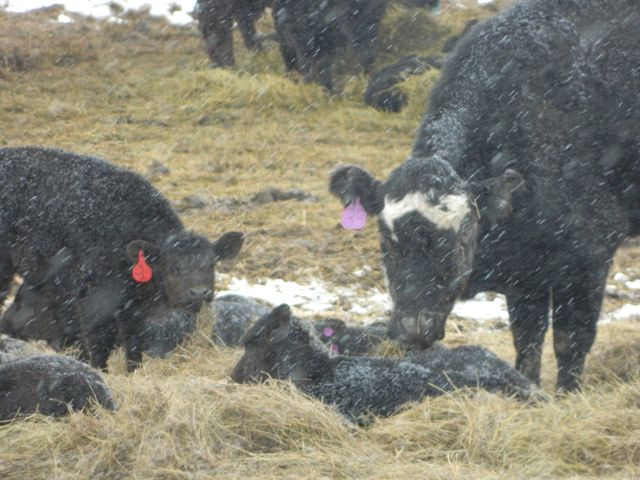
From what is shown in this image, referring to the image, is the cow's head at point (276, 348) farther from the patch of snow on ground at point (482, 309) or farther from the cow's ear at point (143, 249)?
the patch of snow on ground at point (482, 309)

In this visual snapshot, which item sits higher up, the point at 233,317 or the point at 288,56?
the point at 288,56

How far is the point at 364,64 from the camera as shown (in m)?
16.7

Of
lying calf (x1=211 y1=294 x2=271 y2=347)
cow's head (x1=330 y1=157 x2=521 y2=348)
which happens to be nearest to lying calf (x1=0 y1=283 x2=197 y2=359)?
lying calf (x1=211 y1=294 x2=271 y2=347)

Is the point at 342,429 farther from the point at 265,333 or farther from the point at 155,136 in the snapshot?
the point at 155,136

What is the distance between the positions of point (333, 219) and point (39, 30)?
29.2 ft

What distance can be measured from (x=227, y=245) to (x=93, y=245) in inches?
36.1

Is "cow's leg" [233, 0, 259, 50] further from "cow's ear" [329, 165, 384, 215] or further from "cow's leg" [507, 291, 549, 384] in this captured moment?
"cow's ear" [329, 165, 384, 215]

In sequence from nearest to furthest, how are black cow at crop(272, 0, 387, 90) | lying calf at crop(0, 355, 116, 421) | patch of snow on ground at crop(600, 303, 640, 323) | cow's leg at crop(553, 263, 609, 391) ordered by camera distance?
lying calf at crop(0, 355, 116, 421)
cow's leg at crop(553, 263, 609, 391)
patch of snow on ground at crop(600, 303, 640, 323)
black cow at crop(272, 0, 387, 90)

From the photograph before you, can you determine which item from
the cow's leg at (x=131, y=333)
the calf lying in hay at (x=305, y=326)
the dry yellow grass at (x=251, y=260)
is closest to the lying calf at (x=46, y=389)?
the dry yellow grass at (x=251, y=260)

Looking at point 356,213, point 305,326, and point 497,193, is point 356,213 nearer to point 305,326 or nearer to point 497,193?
point 305,326

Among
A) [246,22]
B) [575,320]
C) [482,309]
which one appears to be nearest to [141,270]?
[575,320]

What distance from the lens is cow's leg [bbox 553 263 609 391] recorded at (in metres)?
6.72

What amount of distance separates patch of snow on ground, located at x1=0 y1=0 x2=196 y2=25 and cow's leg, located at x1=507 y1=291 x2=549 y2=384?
44.3ft

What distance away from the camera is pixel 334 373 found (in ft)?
19.5
